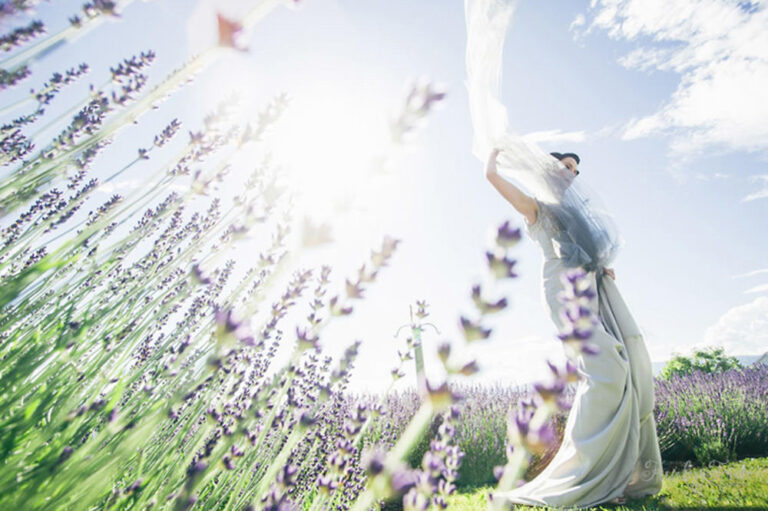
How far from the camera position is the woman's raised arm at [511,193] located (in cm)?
273

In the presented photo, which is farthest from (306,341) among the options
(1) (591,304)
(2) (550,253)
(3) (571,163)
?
(3) (571,163)

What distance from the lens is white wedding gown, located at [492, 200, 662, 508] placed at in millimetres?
2539

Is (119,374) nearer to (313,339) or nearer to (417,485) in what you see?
(313,339)

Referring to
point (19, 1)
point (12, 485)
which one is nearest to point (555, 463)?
point (12, 485)

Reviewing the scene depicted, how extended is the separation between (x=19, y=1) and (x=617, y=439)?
3477 millimetres

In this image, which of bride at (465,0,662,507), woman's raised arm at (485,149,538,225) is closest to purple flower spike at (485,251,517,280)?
bride at (465,0,662,507)

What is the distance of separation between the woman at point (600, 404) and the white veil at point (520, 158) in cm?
5

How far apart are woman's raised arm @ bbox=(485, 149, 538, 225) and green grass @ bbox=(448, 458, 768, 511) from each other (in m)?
1.92

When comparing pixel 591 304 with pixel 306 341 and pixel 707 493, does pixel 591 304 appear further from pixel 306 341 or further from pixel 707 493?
pixel 306 341

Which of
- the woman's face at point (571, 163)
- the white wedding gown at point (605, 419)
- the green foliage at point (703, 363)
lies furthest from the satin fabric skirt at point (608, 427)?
the green foliage at point (703, 363)

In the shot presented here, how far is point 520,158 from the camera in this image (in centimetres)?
302

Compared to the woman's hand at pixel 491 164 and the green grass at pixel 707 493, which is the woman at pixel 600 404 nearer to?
the woman's hand at pixel 491 164

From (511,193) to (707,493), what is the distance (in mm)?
2353

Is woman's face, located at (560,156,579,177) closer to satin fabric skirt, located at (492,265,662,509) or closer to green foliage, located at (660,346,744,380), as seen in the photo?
satin fabric skirt, located at (492,265,662,509)
